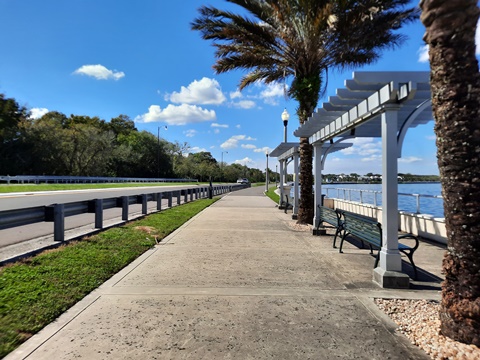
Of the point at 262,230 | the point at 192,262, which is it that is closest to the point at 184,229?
the point at 262,230

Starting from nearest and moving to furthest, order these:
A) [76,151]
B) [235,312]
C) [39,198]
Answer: [235,312]
[39,198]
[76,151]

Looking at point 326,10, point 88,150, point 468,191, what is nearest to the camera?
point 468,191

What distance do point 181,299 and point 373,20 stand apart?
363 inches

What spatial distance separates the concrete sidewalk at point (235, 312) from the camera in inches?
125

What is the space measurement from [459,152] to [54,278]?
5.29 m

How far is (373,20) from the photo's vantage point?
31.9 ft

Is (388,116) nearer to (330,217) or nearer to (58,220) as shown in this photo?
(330,217)

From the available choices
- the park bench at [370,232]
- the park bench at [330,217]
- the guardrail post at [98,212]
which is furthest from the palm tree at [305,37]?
the guardrail post at [98,212]

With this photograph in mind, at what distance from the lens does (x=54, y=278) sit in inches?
195

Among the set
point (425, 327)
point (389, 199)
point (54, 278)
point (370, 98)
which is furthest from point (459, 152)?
point (54, 278)

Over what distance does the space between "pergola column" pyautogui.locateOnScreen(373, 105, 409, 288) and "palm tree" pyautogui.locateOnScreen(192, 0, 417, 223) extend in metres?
5.16

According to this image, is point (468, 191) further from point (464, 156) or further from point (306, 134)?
point (306, 134)

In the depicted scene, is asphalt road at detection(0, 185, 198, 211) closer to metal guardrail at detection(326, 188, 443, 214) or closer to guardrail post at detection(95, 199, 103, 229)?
guardrail post at detection(95, 199, 103, 229)

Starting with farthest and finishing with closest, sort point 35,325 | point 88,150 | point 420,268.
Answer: point 88,150, point 420,268, point 35,325
